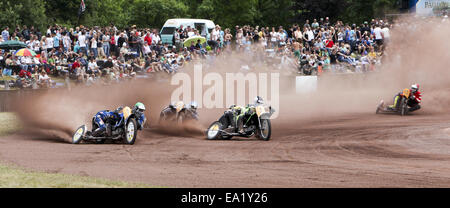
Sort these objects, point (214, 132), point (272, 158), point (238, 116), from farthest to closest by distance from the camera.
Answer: point (214, 132)
point (238, 116)
point (272, 158)

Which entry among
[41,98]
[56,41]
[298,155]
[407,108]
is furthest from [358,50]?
[298,155]

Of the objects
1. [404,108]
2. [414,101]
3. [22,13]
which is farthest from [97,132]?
[22,13]

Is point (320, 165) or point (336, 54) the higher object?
point (336, 54)

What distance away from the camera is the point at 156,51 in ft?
104

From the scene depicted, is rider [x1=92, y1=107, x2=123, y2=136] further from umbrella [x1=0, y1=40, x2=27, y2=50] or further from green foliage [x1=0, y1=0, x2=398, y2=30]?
green foliage [x1=0, y1=0, x2=398, y2=30]

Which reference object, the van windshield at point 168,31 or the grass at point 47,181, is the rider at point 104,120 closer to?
the grass at point 47,181

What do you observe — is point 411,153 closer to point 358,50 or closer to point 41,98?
point 41,98

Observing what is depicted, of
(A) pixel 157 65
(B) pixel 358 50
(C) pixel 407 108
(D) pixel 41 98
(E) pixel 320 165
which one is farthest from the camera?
(B) pixel 358 50

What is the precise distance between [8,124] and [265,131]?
9.49 m

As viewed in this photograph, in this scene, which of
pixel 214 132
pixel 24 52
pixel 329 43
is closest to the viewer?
pixel 214 132

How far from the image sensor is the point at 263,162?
515 inches

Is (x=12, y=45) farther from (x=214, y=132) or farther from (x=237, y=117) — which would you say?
(x=237, y=117)
